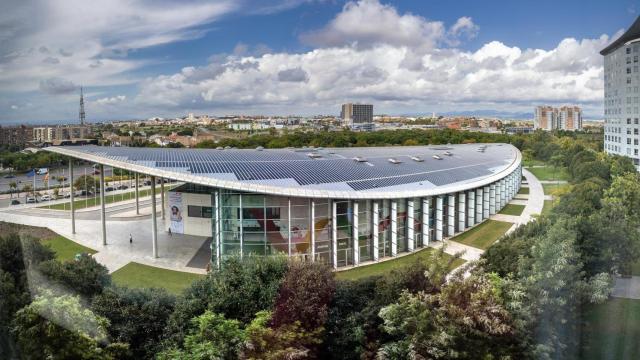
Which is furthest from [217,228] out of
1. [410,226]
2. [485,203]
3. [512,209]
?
[512,209]

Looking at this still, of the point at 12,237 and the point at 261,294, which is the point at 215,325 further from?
the point at 12,237

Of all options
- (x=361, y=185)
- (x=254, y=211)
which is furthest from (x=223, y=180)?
(x=361, y=185)

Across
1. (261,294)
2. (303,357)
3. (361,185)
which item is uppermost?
(361,185)

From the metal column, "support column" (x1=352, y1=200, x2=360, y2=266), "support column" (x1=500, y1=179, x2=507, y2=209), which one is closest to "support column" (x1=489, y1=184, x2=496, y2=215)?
"support column" (x1=500, y1=179, x2=507, y2=209)

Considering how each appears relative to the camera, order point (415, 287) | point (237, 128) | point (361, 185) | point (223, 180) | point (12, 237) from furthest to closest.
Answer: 1. point (237, 128)
2. point (361, 185)
3. point (223, 180)
4. point (12, 237)
5. point (415, 287)

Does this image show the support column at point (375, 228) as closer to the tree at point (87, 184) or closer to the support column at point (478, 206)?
the support column at point (478, 206)

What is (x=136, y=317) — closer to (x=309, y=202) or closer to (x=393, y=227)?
(x=309, y=202)
